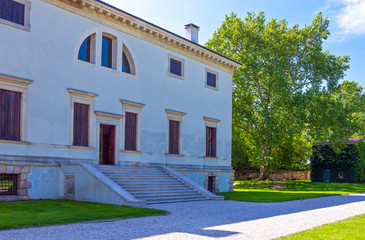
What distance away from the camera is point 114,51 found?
21.2m

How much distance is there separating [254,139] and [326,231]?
89.6ft

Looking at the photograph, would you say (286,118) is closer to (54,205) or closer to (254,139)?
(254,139)

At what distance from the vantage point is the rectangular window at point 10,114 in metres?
16.2

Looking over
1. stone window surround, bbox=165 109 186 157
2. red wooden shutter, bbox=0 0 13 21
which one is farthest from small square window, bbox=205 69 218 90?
red wooden shutter, bbox=0 0 13 21

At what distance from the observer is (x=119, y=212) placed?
13164mm

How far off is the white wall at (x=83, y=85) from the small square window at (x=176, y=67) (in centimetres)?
34

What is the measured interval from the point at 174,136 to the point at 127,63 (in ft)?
18.6

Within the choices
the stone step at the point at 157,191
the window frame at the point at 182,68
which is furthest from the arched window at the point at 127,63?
the stone step at the point at 157,191

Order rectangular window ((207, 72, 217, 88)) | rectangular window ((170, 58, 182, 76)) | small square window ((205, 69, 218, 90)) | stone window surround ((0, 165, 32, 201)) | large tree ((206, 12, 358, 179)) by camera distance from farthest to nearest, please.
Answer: large tree ((206, 12, 358, 179)) < rectangular window ((207, 72, 217, 88)) < small square window ((205, 69, 218, 90)) < rectangular window ((170, 58, 182, 76)) < stone window surround ((0, 165, 32, 201))

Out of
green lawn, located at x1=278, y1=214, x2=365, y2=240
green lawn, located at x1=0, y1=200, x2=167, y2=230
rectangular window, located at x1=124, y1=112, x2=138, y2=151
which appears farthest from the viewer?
rectangular window, located at x1=124, y1=112, x2=138, y2=151

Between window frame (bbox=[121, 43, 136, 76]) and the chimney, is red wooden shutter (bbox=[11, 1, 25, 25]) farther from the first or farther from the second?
the chimney

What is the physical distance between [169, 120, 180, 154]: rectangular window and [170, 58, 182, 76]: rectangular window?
322 cm

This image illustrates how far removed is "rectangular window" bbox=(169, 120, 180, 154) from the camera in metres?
24.6

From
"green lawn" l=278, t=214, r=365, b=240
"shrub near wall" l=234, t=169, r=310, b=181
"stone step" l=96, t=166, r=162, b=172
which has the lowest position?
"shrub near wall" l=234, t=169, r=310, b=181
